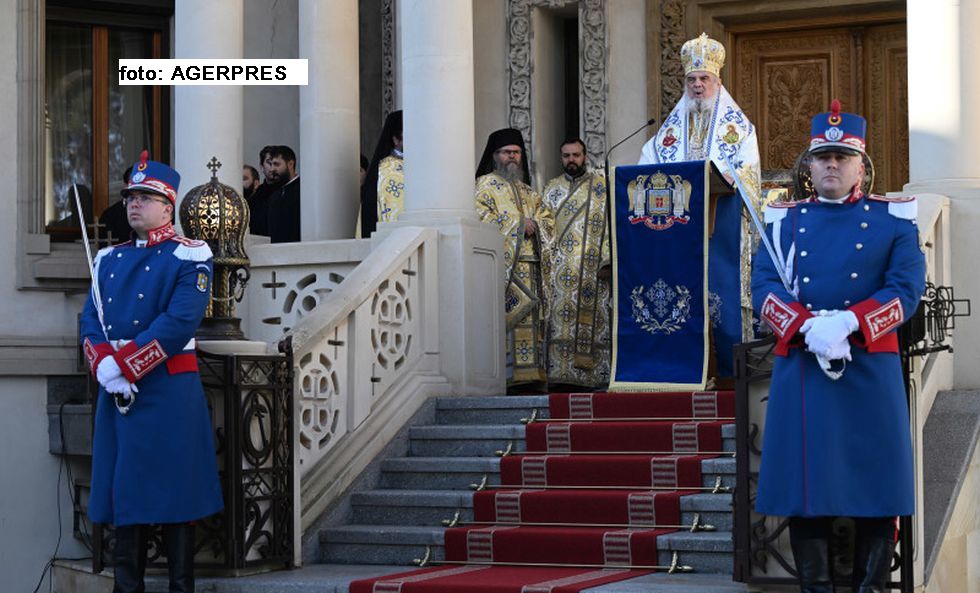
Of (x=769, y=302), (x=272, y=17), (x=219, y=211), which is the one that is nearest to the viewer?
(x=769, y=302)

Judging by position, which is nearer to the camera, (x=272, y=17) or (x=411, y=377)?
(x=411, y=377)

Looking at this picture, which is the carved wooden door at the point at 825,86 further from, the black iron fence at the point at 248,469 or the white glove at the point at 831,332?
the white glove at the point at 831,332

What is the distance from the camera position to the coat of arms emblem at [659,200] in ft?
36.2

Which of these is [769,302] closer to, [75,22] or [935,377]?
[935,377]

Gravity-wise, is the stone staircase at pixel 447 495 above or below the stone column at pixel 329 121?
below

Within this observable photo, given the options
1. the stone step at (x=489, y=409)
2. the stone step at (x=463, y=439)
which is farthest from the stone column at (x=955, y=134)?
the stone step at (x=463, y=439)

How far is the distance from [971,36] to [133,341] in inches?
198

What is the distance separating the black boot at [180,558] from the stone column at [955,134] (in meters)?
4.39

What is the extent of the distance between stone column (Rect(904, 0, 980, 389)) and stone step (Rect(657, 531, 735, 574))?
2220 millimetres

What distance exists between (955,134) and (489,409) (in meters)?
3.13

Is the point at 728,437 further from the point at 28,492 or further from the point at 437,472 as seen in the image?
the point at 28,492

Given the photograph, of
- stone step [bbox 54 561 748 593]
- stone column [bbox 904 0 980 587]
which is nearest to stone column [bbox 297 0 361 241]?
stone step [bbox 54 561 748 593]

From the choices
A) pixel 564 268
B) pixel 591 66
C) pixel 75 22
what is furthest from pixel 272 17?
pixel 564 268

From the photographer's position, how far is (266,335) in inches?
477
